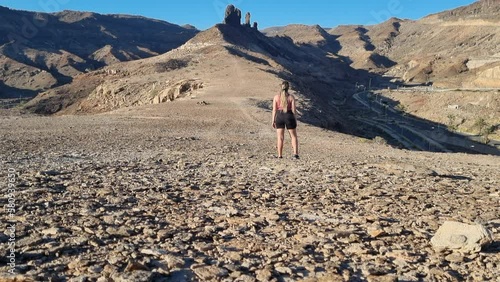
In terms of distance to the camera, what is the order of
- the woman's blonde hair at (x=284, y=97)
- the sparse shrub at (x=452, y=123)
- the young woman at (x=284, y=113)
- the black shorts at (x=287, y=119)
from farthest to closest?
the sparse shrub at (x=452, y=123) < the black shorts at (x=287, y=119) < the young woman at (x=284, y=113) < the woman's blonde hair at (x=284, y=97)

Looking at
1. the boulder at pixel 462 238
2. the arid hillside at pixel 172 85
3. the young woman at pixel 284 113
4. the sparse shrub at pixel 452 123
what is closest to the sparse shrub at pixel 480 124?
the sparse shrub at pixel 452 123

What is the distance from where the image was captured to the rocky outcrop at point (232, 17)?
148 meters

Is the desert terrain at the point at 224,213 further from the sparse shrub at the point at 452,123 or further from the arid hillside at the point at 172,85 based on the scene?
the sparse shrub at the point at 452,123

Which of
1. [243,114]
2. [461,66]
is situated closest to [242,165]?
[243,114]

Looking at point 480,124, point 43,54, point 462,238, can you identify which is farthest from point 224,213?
point 43,54

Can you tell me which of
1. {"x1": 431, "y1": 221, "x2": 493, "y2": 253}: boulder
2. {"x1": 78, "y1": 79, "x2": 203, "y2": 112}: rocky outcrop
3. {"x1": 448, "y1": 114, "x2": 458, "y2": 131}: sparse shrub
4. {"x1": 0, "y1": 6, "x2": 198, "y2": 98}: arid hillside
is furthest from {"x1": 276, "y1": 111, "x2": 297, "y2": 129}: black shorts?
{"x1": 0, "y1": 6, "x2": 198, "y2": 98}: arid hillside

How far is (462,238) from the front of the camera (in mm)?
4273

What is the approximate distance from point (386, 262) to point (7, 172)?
604 cm

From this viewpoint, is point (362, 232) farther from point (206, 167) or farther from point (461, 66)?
point (461, 66)

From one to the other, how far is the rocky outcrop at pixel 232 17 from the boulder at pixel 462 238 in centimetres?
14731

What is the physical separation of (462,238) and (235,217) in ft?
7.85

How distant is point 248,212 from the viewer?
5410 millimetres

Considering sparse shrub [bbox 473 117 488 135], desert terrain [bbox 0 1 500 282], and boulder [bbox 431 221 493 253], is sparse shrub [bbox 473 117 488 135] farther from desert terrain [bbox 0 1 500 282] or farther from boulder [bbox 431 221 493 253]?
boulder [bbox 431 221 493 253]

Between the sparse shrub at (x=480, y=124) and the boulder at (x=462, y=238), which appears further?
the sparse shrub at (x=480, y=124)
